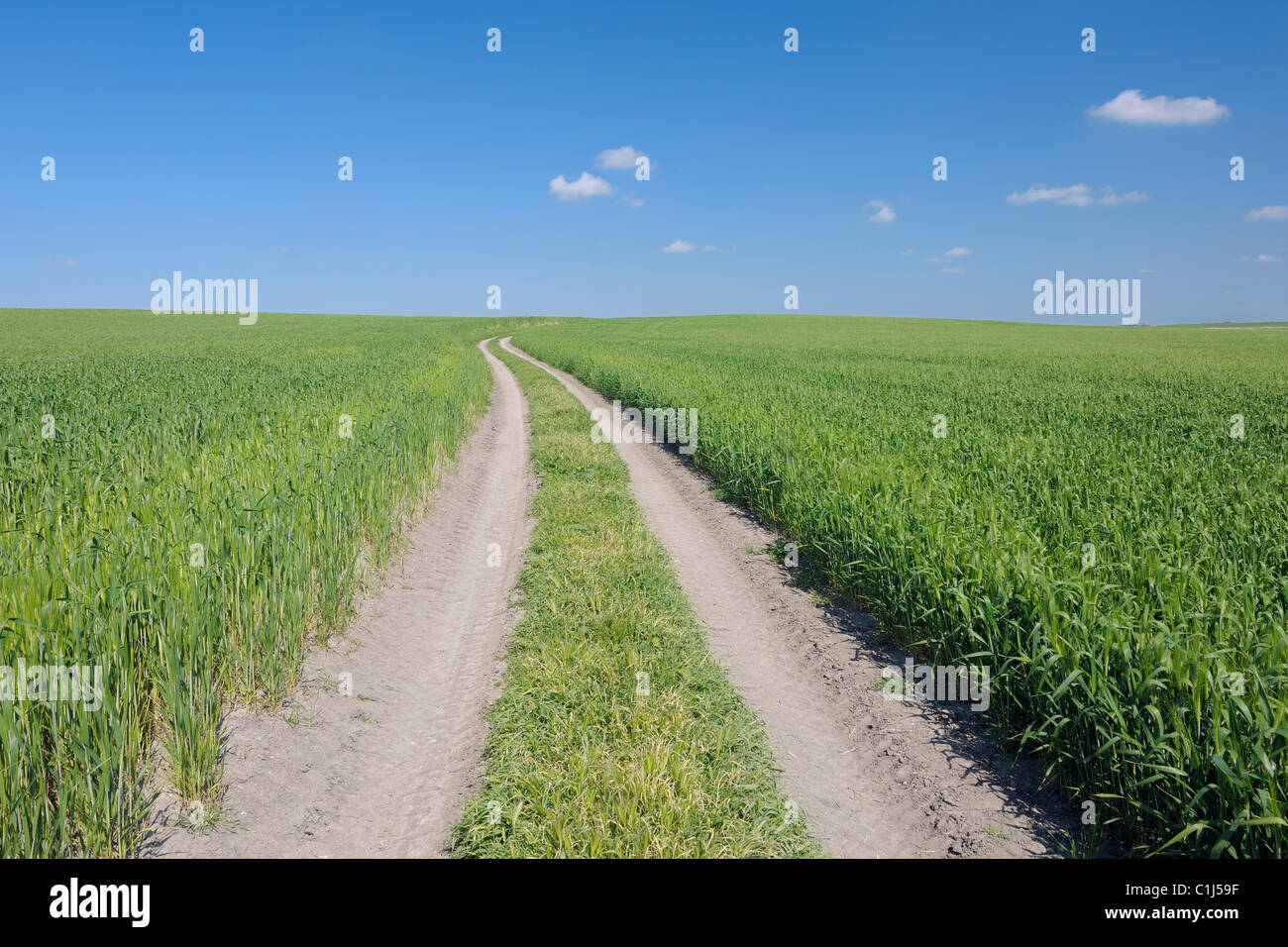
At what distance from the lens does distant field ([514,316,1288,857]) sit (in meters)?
3.54

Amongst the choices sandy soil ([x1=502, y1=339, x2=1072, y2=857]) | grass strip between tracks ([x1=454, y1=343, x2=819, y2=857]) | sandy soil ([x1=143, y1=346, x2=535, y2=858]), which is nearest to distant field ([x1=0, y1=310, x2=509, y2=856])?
sandy soil ([x1=143, y1=346, x2=535, y2=858])

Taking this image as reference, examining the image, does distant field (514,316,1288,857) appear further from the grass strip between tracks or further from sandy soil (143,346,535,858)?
sandy soil (143,346,535,858)

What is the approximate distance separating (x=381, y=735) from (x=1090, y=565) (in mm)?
6066

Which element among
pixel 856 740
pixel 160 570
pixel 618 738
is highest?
pixel 160 570

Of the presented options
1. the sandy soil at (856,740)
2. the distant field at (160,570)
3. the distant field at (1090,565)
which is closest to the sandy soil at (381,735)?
the distant field at (160,570)

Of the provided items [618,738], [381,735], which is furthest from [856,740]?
[381,735]

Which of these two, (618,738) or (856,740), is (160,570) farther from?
(856,740)

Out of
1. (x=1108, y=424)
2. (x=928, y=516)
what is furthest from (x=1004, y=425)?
(x=928, y=516)

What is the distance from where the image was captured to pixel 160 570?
14.3 feet

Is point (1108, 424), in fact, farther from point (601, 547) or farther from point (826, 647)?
point (601, 547)

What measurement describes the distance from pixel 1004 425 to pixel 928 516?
291 inches

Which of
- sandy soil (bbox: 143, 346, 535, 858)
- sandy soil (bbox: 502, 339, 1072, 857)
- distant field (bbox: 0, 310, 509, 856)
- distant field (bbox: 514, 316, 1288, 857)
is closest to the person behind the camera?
distant field (bbox: 0, 310, 509, 856)

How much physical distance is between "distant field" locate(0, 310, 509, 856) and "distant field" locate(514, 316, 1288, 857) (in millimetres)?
5515

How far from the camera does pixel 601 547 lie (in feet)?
26.5
